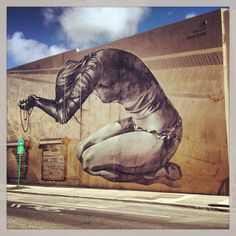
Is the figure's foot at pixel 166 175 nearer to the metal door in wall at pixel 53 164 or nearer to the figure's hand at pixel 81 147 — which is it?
the figure's hand at pixel 81 147

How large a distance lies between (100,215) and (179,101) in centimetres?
348

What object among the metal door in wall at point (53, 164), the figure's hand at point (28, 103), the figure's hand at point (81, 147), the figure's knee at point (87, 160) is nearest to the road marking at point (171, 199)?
the figure's knee at point (87, 160)

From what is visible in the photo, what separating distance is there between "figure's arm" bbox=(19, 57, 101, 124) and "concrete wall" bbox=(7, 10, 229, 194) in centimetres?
16

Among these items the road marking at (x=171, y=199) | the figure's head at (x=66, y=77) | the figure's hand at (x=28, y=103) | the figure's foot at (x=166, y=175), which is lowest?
the road marking at (x=171, y=199)

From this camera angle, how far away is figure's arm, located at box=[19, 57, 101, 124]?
1288 centimetres

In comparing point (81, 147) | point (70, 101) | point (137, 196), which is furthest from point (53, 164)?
point (137, 196)

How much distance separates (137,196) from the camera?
12.8 metres

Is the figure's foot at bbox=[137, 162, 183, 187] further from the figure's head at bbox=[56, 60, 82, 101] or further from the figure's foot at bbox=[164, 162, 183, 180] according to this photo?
the figure's head at bbox=[56, 60, 82, 101]

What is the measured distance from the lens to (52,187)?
13.3 meters

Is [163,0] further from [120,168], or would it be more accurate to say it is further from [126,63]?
[120,168]

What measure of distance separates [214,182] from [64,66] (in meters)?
4.68

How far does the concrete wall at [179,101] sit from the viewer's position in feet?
40.6

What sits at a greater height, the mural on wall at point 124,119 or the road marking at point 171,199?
the mural on wall at point 124,119

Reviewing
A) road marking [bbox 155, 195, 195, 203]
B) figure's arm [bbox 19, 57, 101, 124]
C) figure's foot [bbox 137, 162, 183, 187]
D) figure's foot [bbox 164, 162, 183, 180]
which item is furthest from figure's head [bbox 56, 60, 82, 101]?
road marking [bbox 155, 195, 195, 203]
